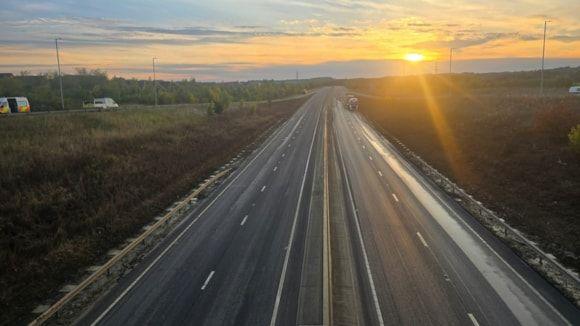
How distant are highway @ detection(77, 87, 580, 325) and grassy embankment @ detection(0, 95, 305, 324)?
298 centimetres

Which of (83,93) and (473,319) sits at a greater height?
(83,93)

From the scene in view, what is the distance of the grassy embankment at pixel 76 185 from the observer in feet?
65.2

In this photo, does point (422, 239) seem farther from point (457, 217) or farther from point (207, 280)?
point (207, 280)

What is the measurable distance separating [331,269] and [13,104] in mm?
54476

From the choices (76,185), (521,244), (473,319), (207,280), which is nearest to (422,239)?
(521,244)

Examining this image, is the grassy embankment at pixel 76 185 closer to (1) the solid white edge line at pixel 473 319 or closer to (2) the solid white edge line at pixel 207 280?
(2) the solid white edge line at pixel 207 280

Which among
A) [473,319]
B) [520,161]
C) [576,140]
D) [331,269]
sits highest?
[576,140]

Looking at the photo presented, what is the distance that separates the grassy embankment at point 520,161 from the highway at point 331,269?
9.33ft

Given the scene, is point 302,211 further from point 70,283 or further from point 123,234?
point 70,283

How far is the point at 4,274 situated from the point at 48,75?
527ft

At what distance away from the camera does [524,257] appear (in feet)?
66.9

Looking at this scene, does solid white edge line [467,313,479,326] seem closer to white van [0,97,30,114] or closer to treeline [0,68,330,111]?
white van [0,97,30,114]

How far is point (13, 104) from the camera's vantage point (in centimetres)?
5841

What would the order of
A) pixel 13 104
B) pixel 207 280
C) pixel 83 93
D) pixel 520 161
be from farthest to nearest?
pixel 83 93 < pixel 13 104 < pixel 520 161 < pixel 207 280
